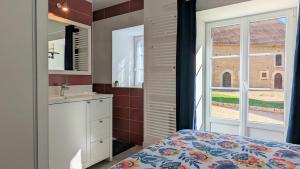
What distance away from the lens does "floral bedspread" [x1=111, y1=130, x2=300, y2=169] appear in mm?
1236

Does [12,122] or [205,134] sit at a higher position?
[12,122]

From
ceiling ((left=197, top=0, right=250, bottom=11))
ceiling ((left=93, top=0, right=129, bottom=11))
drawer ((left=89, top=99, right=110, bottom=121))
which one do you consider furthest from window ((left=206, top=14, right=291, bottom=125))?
ceiling ((left=93, top=0, right=129, bottom=11))

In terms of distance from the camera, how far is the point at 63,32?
2.81 m

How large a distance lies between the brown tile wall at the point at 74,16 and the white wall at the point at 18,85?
88.8 inches

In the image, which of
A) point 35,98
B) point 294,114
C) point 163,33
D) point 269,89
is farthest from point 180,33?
point 35,98

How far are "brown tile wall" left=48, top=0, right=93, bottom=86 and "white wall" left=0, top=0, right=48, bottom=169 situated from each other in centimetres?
225

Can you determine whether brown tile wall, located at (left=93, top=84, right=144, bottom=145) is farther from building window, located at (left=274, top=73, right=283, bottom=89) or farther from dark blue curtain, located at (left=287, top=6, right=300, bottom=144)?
dark blue curtain, located at (left=287, top=6, right=300, bottom=144)

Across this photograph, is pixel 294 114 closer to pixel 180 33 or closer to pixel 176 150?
pixel 176 150

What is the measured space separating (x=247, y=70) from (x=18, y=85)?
2684 mm

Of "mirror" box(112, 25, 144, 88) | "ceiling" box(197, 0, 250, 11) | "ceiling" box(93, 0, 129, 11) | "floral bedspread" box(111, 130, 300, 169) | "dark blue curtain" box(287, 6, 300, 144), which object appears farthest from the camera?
"mirror" box(112, 25, 144, 88)

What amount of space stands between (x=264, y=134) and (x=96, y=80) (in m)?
2.94

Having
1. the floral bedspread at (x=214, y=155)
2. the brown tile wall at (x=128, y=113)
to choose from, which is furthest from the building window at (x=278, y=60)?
the brown tile wall at (x=128, y=113)

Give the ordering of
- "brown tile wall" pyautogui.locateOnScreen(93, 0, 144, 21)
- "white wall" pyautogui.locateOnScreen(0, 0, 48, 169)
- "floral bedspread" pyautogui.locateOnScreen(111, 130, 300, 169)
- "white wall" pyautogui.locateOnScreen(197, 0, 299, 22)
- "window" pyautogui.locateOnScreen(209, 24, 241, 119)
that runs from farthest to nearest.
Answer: "brown tile wall" pyautogui.locateOnScreen(93, 0, 144, 21) → "window" pyautogui.locateOnScreen(209, 24, 241, 119) → "white wall" pyautogui.locateOnScreen(197, 0, 299, 22) → "floral bedspread" pyautogui.locateOnScreen(111, 130, 300, 169) → "white wall" pyautogui.locateOnScreen(0, 0, 48, 169)

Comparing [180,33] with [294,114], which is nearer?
[294,114]
